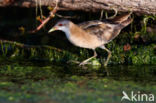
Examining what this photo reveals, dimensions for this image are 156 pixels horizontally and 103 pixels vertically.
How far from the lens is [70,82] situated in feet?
24.1

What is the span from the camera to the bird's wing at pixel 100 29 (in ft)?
29.3

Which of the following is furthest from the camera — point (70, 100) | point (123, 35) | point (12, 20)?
point (12, 20)

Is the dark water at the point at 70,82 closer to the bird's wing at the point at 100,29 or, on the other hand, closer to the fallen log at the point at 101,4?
the bird's wing at the point at 100,29

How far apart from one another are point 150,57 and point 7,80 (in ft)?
11.7

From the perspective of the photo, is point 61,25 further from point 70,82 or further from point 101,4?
point 70,82

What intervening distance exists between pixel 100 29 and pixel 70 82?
2.12m

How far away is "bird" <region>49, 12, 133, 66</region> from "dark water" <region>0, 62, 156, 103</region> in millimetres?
579

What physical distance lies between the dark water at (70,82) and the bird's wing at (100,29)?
2.38 feet

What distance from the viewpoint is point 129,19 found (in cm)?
916

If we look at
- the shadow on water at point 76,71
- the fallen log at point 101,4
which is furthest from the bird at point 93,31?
the shadow on water at point 76,71

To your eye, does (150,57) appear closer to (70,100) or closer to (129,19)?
(129,19)

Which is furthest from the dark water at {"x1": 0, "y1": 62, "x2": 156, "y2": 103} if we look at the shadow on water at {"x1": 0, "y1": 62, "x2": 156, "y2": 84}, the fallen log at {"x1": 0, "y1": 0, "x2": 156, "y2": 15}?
the fallen log at {"x1": 0, "y1": 0, "x2": 156, "y2": 15}

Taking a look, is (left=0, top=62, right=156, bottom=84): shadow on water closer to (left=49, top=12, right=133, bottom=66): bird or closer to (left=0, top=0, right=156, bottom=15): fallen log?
(left=49, top=12, right=133, bottom=66): bird

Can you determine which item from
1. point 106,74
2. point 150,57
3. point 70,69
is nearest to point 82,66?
point 70,69
